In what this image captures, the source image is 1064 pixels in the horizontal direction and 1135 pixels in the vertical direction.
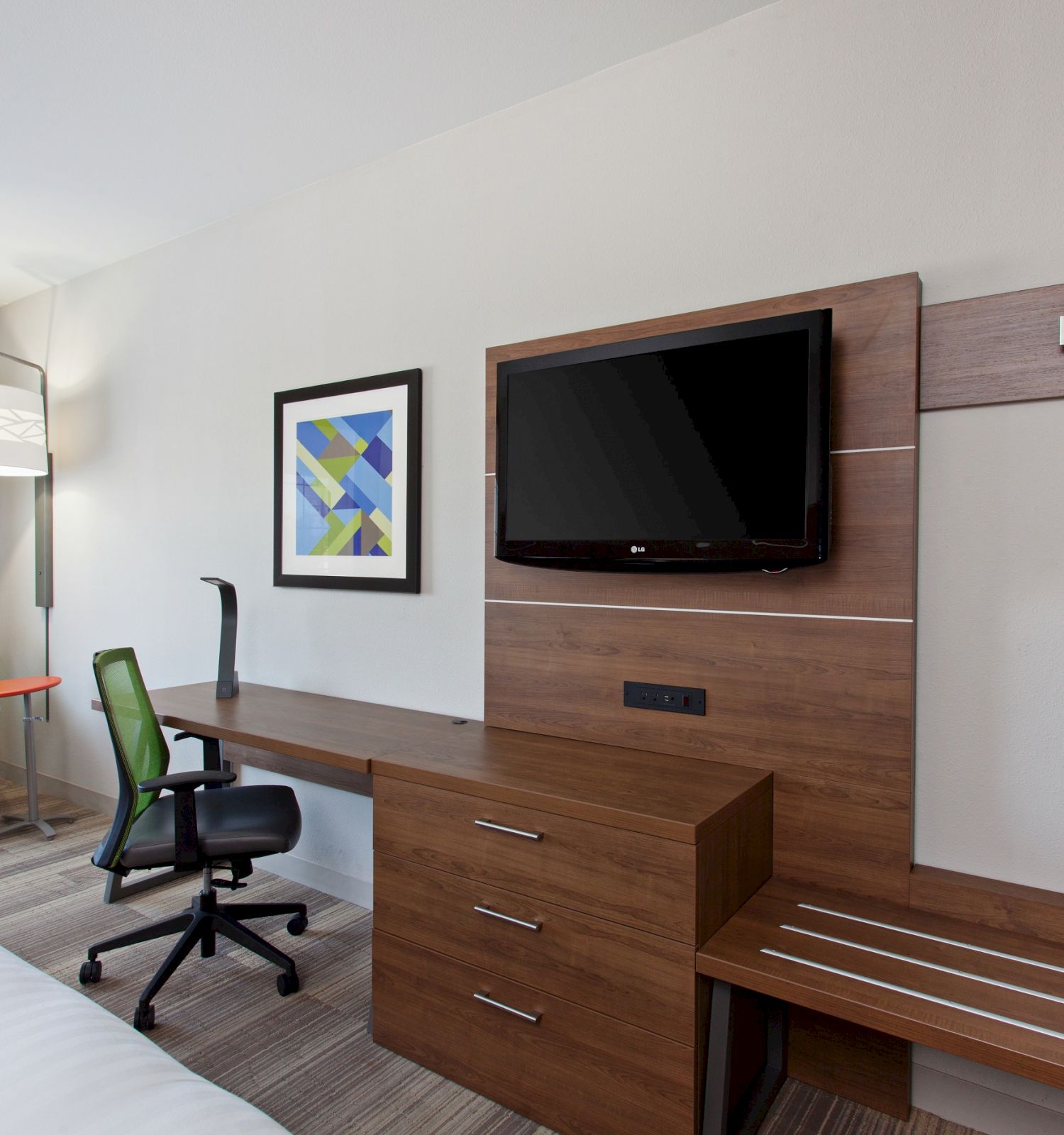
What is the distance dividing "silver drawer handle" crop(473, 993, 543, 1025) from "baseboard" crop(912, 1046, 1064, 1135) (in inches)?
35.7

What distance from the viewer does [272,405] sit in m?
3.30

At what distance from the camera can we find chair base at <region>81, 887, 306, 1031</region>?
2381mm

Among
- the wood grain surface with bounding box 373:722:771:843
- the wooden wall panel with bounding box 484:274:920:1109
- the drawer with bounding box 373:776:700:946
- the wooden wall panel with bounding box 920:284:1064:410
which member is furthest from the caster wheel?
the wooden wall panel with bounding box 920:284:1064:410

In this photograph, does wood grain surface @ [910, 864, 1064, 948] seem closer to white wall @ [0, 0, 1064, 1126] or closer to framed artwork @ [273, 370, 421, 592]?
white wall @ [0, 0, 1064, 1126]

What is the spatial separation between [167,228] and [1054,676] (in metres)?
3.78

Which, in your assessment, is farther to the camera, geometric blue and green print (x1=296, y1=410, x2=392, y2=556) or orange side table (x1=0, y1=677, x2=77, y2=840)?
orange side table (x1=0, y1=677, x2=77, y2=840)

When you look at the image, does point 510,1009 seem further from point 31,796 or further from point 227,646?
point 31,796

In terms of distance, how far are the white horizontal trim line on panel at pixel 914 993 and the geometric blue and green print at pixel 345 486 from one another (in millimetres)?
1882

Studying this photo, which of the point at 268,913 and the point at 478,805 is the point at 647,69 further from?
the point at 268,913

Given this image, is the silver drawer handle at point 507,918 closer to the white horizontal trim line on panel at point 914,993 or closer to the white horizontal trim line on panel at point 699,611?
the white horizontal trim line on panel at point 914,993

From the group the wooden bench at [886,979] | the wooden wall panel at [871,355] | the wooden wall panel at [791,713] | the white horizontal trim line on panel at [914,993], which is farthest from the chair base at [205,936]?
the wooden wall panel at [871,355]

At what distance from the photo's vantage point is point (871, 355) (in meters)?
1.88

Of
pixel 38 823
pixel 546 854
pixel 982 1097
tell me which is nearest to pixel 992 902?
pixel 982 1097

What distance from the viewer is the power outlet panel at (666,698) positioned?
2.12 meters
